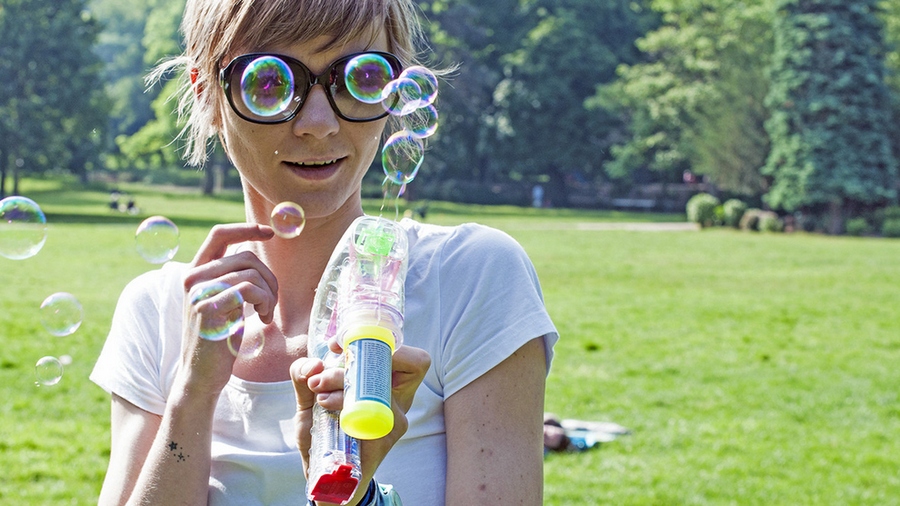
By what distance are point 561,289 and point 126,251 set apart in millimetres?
9902

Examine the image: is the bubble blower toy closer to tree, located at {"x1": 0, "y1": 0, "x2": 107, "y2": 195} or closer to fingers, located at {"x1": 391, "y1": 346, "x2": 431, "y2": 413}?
fingers, located at {"x1": 391, "y1": 346, "x2": 431, "y2": 413}

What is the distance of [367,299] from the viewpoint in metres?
1.51

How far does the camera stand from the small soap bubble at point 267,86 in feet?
6.12

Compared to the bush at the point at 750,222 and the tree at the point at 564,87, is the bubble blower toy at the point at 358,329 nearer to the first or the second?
the bush at the point at 750,222

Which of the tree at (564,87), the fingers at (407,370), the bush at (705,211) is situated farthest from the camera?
the tree at (564,87)

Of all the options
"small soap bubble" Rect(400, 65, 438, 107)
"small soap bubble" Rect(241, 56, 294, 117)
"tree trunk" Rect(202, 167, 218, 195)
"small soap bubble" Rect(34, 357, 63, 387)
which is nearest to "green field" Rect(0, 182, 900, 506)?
"small soap bubble" Rect(34, 357, 63, 387)

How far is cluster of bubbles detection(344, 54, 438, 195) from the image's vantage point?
6.26ft

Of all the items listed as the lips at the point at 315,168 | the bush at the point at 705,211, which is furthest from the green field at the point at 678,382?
the bush at the point at 705,211

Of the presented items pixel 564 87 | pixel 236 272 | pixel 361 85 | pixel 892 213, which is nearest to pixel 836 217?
pixel 892 213

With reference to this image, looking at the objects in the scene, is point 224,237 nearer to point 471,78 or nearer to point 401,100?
point 401,100

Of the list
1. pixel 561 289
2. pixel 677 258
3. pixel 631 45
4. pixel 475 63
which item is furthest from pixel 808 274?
pixel 631 45

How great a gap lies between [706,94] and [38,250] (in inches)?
1485

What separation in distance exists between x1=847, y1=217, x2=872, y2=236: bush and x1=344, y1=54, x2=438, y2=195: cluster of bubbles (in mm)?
31822

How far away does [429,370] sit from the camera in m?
1.92
